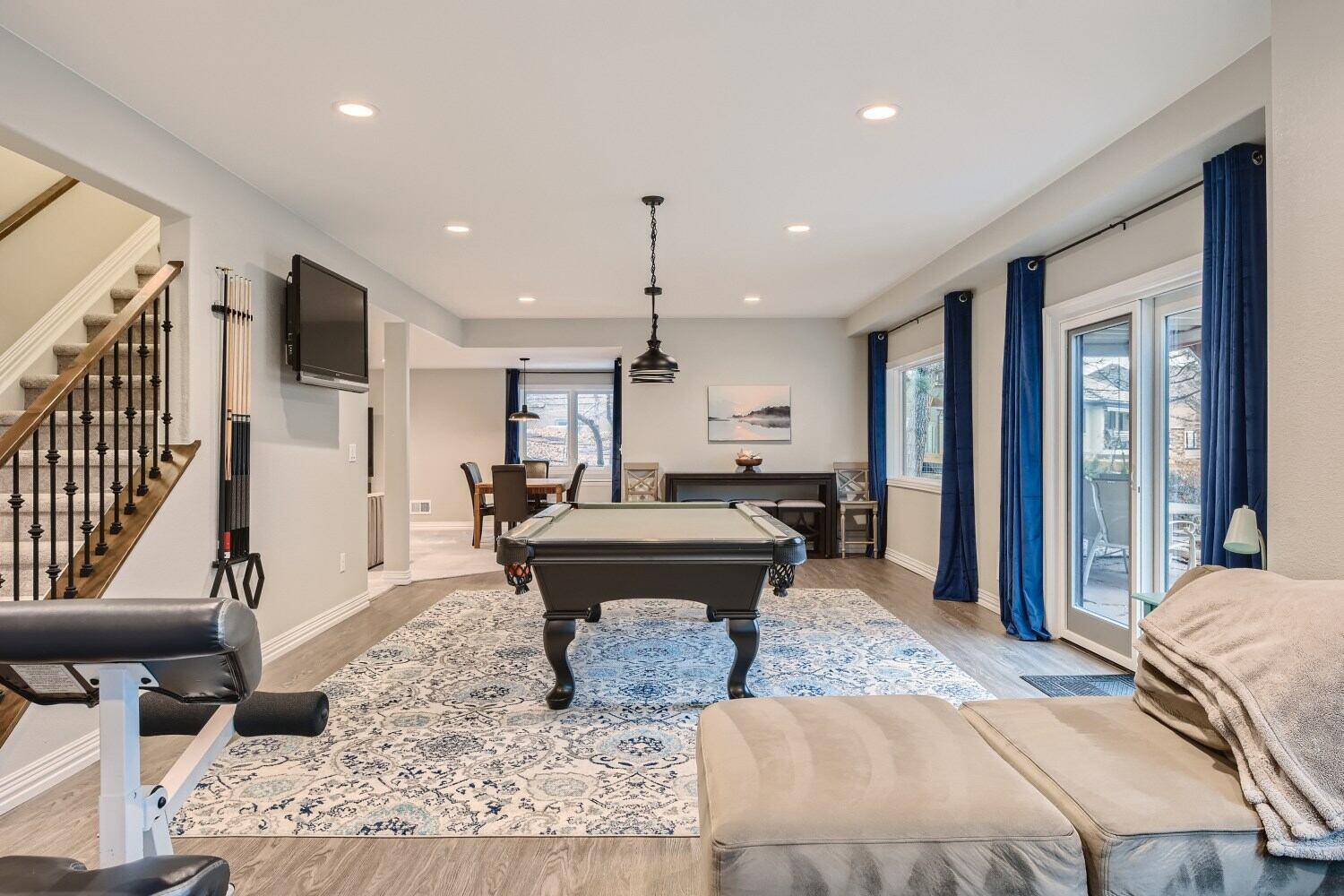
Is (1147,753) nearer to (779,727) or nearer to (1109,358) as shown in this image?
(779,727)

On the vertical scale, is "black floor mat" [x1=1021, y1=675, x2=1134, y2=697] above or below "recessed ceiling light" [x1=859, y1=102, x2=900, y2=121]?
below

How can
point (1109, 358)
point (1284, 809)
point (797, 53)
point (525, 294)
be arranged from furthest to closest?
point (525, 294)
point (1109, 358)
point (797, 53)
point (1284, 809)

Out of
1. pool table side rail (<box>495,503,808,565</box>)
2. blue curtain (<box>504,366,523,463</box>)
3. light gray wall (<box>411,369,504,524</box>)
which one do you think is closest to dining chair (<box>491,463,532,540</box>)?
blue curtain (<box>504,366,523,463</box>)

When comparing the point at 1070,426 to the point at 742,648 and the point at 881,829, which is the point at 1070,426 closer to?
the point at 742,648

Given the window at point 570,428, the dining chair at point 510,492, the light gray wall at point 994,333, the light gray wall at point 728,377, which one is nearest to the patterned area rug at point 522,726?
the light gray wall at point 994,333

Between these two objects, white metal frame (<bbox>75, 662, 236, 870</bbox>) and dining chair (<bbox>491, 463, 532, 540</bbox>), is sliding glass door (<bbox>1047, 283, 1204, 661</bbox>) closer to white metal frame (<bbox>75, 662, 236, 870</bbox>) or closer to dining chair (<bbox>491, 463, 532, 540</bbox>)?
white metal frame (<bbox>75, 662, 236, 870</bbox>)

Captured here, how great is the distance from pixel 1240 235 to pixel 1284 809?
7.19 ft

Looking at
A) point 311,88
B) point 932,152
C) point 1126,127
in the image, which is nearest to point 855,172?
point 932,152

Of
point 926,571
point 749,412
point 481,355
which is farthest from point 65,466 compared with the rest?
point 926,571

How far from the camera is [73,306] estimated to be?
13.6ft

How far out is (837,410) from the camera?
7746 millimetres

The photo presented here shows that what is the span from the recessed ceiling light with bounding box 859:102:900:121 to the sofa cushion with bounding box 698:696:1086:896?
2400 mm

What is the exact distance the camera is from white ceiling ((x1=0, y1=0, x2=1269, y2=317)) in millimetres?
2281

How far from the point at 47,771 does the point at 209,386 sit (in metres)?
1.68
